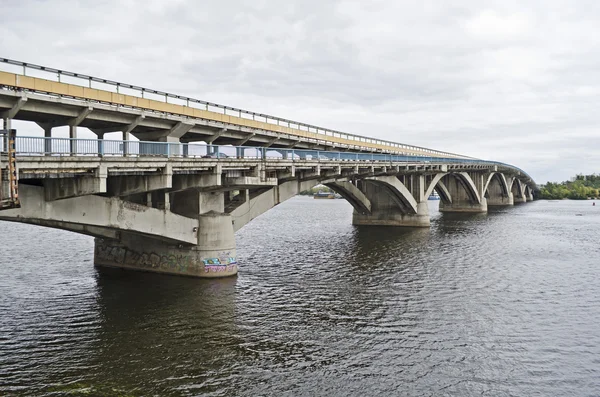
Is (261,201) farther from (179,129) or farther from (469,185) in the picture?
(469,185)

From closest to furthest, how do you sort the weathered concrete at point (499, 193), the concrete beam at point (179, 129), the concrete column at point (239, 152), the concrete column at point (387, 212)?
the concrete beam at point (179, 129) < the concrete column at point (239, 152) < the concrete column at point (387, 212) < the weathered concrete at point (499, 193)

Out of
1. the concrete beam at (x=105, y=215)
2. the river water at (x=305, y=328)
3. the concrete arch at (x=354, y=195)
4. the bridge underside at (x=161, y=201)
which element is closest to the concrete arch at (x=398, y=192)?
the concrete arch at (x=354, y=195)

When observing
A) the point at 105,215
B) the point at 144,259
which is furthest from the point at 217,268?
the point at 105,215

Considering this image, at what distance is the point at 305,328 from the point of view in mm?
21484

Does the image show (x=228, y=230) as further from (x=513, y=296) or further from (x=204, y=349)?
(x=513, y=296)

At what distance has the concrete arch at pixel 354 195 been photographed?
61444mm

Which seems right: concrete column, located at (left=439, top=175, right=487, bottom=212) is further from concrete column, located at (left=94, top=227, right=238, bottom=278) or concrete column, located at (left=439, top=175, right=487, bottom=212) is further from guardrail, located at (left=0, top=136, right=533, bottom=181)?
concrete column, located at (left=94, top=227, right=238, bottom=278)

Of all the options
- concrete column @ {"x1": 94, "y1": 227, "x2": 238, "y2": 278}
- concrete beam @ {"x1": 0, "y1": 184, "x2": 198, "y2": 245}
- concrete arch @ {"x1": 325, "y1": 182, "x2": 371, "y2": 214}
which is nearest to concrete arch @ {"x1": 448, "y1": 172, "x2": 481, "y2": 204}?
concrete arch @ {"x1": 325, "y1": 182, "x2": 371, "y2": 214}

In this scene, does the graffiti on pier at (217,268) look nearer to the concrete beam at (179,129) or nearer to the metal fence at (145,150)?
the metal fence at (145,150)

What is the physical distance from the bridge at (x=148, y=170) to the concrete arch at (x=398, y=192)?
33.1 ft

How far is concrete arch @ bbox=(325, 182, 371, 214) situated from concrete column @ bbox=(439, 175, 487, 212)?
42330mm

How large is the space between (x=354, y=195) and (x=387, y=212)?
24.5 feet

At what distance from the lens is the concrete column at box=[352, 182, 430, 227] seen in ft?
229

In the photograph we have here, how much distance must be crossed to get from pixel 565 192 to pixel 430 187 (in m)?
144
